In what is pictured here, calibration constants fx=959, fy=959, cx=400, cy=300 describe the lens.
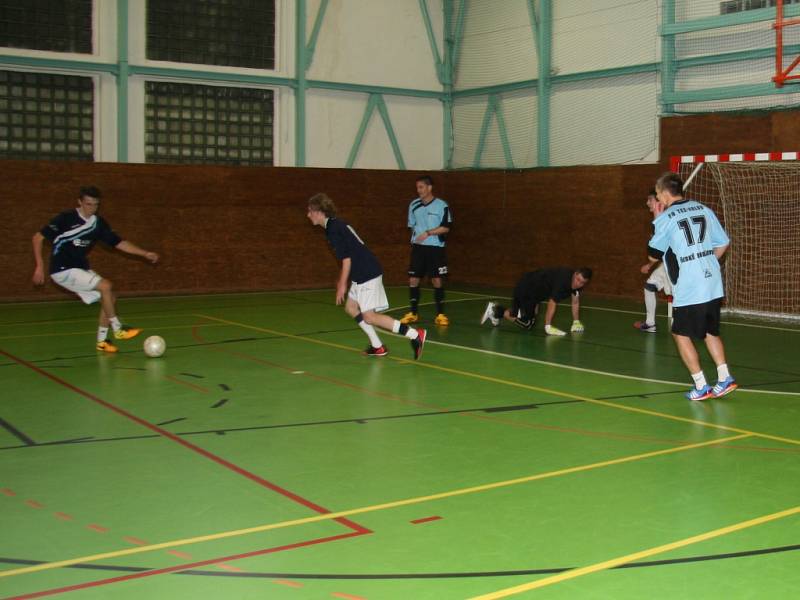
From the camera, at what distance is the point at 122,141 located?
19625 mm

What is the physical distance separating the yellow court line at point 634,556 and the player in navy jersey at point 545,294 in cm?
725

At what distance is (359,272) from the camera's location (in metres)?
10.9

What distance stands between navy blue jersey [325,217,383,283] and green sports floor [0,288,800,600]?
3.44ft

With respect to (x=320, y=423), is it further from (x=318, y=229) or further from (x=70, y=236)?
(x=318, y=229)

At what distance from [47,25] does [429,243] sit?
9.41m

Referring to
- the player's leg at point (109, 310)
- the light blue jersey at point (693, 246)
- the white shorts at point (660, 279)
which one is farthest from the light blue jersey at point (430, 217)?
the light blue jersey at point (693, 246)

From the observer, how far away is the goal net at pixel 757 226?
15.8 m

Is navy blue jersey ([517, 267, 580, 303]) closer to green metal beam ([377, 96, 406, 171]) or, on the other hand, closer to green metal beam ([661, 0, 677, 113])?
green metal beam ([661, 0, 677, 113])

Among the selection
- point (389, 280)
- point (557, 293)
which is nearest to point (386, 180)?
point (389, 280)

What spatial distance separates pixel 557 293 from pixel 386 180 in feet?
32.9

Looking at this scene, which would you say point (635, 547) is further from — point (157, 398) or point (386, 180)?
point (386, 180)

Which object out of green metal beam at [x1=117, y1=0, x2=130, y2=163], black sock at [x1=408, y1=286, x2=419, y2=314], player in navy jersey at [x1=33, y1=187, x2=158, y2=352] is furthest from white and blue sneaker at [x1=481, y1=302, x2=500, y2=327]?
green metal beam at [x1=117, y1=0, x2=130, y2=163]

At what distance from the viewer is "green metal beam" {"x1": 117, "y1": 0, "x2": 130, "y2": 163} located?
19.3 meters

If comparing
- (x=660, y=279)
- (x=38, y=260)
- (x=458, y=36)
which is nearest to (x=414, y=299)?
(x=660, y=279)
